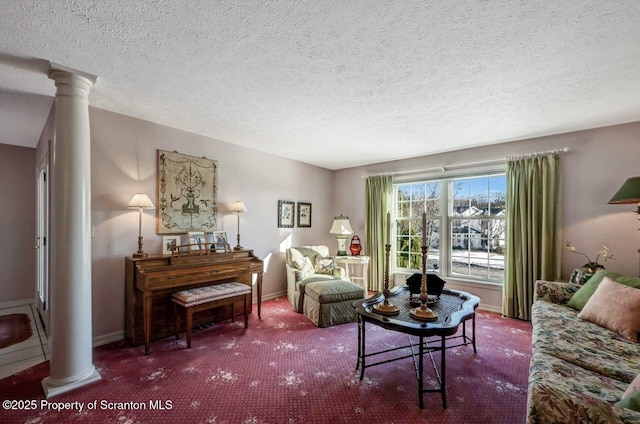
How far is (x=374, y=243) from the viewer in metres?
4.96

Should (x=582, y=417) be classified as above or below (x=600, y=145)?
below

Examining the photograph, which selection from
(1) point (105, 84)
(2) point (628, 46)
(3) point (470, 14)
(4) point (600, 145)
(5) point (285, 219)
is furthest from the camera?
(5) point (285, 219)

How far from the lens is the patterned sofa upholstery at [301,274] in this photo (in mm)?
3780

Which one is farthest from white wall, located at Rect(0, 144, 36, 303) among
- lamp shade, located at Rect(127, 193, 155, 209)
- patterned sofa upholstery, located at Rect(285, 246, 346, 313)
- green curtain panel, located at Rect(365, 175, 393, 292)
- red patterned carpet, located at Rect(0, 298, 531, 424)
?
green curtain panel, located at Rect(365, 175, 393, 292)

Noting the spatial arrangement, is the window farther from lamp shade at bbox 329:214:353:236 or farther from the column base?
the column base

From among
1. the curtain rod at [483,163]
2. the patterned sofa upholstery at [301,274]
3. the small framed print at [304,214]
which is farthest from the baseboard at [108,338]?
the curtain rod at [483,163]

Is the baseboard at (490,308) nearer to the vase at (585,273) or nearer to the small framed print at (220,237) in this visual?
the vase at (585,273)

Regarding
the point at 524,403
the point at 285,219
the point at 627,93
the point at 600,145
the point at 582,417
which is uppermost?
the point at 627,93

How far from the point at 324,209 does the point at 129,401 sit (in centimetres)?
413

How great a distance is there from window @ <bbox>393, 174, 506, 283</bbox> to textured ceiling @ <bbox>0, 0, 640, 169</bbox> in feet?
4.11

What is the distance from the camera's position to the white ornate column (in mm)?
2059

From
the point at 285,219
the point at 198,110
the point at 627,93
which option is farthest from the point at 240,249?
the point at 627,93

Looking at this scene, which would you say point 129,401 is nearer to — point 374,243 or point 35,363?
point 35,363

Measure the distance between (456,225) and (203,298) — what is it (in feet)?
12.2
